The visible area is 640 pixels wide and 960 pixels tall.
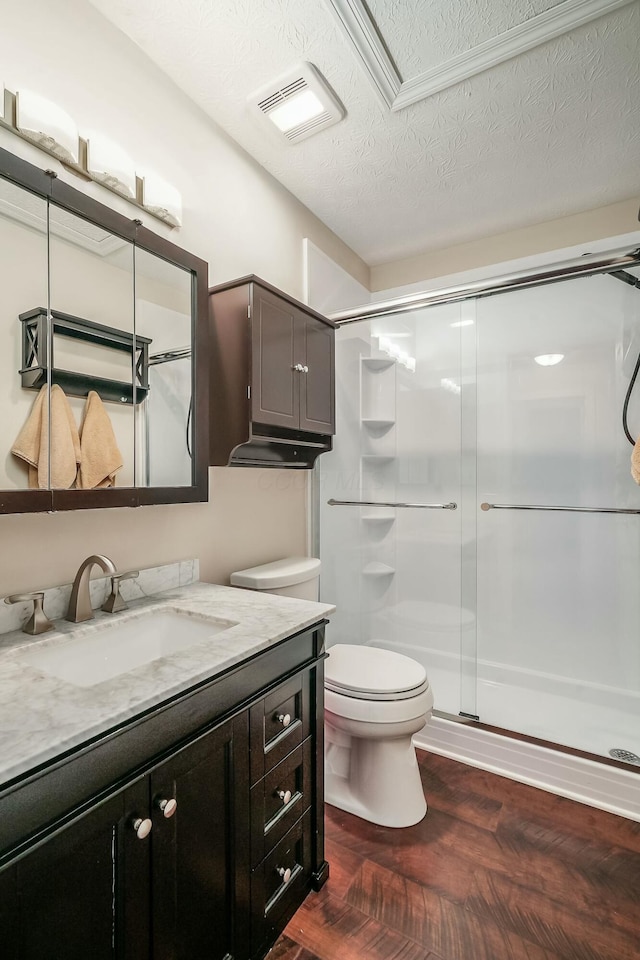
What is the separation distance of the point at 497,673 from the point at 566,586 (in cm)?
58

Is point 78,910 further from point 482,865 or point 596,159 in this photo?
point 596,159

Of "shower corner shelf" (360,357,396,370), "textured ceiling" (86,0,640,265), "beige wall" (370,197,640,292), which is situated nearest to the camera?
"textured ceiling" (86,0,640,265)

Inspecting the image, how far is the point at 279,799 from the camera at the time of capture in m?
1.20

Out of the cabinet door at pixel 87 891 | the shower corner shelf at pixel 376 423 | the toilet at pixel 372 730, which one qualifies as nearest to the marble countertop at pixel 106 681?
the cabinet door at pixel 87 891

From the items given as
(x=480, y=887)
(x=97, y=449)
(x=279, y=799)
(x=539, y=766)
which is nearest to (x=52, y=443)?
(x=97, y=449)

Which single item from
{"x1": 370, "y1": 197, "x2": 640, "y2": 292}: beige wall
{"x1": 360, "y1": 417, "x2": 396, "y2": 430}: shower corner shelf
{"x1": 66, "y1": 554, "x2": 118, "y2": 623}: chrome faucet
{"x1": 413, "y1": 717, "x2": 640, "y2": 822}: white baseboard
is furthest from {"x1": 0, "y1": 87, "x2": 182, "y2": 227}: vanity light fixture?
{"x1": 413, "y1": 717, "x2": 640, "y2": 822}: white baseboard

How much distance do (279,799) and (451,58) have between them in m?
2.26

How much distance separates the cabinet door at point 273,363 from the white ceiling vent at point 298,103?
0.68m

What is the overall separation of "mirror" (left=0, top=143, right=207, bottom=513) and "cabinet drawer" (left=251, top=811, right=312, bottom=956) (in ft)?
3.18

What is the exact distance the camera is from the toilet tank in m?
1.76

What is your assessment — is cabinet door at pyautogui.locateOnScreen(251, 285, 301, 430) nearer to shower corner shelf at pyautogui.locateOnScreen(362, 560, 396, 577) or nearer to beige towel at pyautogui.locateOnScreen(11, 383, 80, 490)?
beige towel at pyautogui.locateOnScreen(11, 383, 80, 490)

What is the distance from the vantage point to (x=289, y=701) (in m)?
1.24

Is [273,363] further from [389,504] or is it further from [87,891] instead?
[87,891]

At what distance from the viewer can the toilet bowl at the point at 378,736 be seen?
1.61 meters
